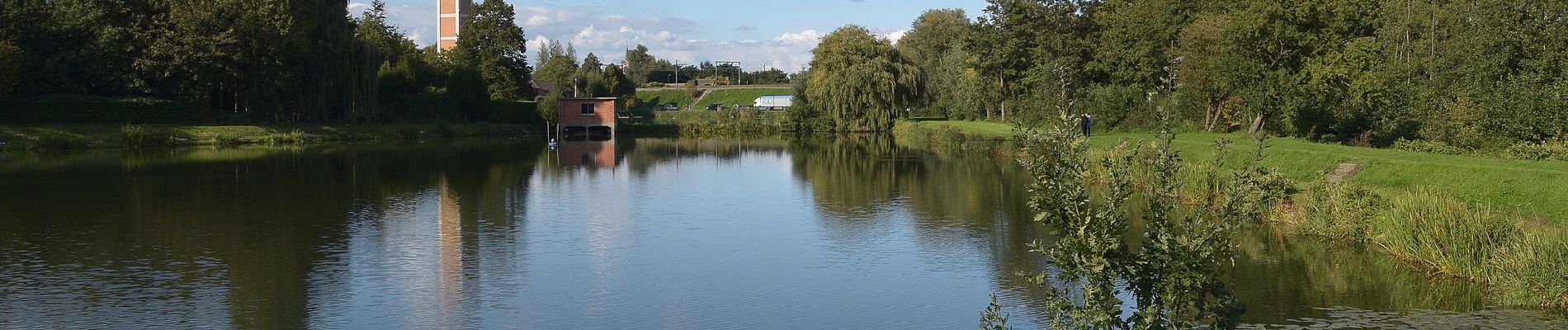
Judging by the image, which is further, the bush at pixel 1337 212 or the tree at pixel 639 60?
the tree at pixel 639 60

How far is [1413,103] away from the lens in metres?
31.7

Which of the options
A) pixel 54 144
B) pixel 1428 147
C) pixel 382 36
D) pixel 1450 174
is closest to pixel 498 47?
pixel 382 36

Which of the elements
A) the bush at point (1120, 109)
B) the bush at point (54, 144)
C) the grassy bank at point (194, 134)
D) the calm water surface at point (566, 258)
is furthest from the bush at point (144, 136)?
the bush at point (1120, 109)

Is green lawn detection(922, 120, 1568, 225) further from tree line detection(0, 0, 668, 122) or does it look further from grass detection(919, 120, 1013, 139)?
tree line detection(0, 0, 668, 122)

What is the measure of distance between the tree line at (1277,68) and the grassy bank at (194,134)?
857 inches

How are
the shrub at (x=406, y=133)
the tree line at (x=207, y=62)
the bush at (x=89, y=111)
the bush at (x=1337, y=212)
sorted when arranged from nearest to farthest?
1. the bush at (x=1337, y=212)
2. the bush at (x=89, y=111)
3. the tree line at (x=207, y=62)
4. the shrub at (x=406, y=133)

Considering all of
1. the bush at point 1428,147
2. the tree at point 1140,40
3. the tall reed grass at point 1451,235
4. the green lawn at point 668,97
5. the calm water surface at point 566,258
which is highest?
the tree at point 1140,40

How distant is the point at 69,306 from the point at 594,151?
36.9 meters

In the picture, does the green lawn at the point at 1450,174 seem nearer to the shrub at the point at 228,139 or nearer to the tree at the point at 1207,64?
the tree at the point at 1207,64

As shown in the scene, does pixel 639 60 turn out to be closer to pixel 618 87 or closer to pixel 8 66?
pixel 618 87

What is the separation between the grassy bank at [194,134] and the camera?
150 ft

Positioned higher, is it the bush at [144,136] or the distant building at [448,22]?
the distant building at [448,22]

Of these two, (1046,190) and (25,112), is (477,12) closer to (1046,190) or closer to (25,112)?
(25,112)

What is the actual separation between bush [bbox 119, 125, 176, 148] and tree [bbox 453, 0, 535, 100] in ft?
107
